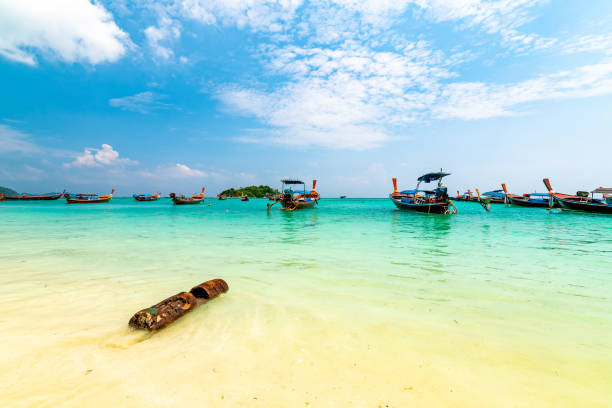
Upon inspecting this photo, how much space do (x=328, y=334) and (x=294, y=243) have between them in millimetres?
7861

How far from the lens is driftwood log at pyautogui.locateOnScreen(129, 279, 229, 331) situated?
3.21 meters

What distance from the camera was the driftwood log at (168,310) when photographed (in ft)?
10.5

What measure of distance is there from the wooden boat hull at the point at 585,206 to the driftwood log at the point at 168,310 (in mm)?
43696

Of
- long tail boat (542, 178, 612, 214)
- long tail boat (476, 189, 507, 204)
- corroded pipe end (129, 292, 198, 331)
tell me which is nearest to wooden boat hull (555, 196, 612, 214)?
long tail boat (542, 178, 612, 214)

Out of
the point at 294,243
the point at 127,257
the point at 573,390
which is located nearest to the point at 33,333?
the point at 127,257

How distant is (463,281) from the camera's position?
5691mm

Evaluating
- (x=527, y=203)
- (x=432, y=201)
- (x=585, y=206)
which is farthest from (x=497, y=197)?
(x=432, y=201)

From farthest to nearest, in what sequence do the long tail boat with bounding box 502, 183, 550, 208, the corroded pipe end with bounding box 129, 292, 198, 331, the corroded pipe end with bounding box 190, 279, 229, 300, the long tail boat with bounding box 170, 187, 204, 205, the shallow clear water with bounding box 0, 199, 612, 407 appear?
the long tail boat with bounding box 170, 187, 204, 205, the long tail boat with bounding box 502, 183, 550, 208, the corroded pipe end with bounding box 190, 279, 229, 300, the corroded pipe end with bounding box 129, 292, 198, 331, the shallow clear water with bounding box 0, 199, 612, 407

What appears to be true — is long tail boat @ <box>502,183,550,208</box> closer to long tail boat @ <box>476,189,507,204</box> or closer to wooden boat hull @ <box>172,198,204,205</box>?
long tail boat @ <box>476,189,507,204</box>

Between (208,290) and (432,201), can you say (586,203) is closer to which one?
(432,201)

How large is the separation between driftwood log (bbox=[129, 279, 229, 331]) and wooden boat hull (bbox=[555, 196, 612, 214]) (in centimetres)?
4370

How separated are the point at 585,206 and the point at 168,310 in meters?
46.6

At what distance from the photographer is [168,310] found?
338 centimetres

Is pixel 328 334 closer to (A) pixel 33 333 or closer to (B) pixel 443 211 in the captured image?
(A) pixel 33 333
